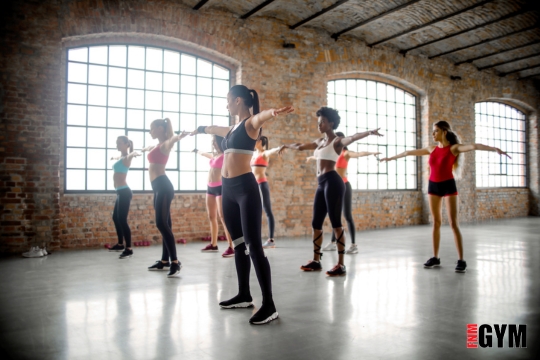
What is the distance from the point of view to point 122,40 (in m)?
7.36

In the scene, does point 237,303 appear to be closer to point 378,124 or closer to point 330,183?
point 330,183

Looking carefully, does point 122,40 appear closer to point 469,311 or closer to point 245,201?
point 245,201

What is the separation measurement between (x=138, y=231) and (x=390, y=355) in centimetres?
578

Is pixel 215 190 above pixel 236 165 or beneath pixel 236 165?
beneath

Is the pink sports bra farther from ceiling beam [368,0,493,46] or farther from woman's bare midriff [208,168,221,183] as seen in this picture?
ceiling beam [368,0,493,46]

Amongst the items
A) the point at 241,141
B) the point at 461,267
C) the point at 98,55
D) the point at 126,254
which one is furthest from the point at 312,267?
the point at 98,55

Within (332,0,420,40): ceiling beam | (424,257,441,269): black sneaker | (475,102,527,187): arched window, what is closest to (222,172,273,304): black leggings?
(424,257,441,269): black sneaker

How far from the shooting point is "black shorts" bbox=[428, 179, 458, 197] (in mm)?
4780

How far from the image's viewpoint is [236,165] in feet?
10.2

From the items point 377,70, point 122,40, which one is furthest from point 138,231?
point 377,70

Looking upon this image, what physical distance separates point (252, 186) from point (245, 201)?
0.13 m

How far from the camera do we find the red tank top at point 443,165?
4.82 metres

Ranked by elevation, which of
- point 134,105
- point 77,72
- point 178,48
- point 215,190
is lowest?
point 215,190

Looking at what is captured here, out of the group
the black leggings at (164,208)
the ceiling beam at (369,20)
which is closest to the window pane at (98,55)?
the black leggings at (164,208)
